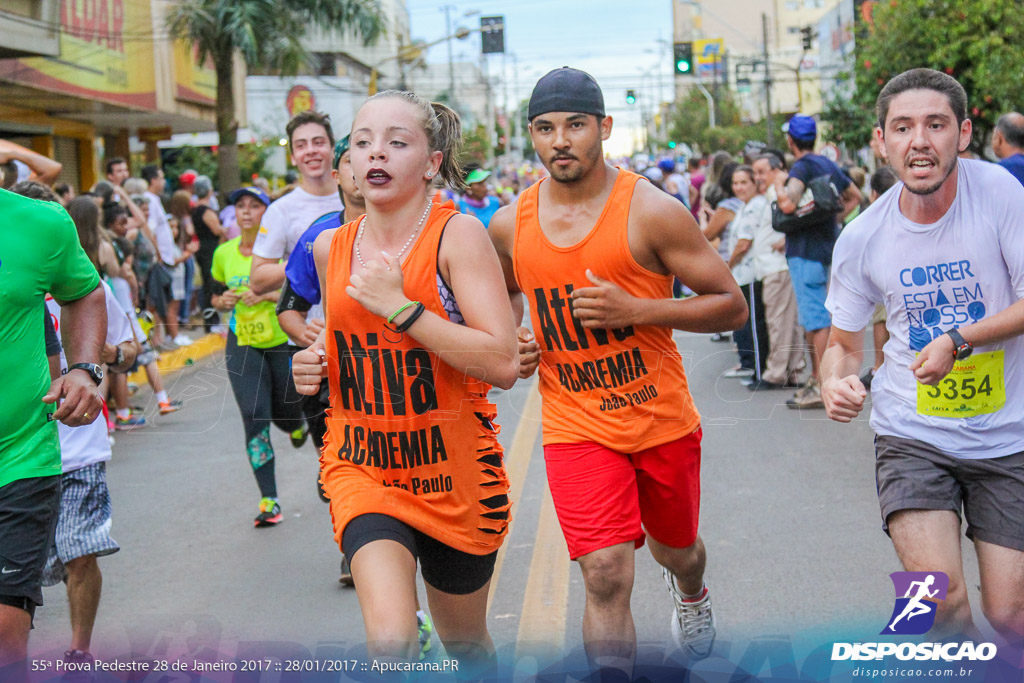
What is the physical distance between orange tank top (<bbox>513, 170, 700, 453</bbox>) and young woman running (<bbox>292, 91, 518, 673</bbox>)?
2.11ft

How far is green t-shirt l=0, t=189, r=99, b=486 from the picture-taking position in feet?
11.4

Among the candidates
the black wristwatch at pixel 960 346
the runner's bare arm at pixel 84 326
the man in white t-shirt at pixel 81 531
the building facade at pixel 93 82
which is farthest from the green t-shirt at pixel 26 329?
the building facade at pixel 93 82

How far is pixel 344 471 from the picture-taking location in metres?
3.50

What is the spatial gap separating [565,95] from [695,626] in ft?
6.89

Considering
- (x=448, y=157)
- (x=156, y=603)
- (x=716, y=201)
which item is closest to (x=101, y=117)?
(x=716, y=201)

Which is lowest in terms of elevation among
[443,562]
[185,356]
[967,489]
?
[443,562]

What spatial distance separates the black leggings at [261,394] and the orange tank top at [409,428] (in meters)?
3.24

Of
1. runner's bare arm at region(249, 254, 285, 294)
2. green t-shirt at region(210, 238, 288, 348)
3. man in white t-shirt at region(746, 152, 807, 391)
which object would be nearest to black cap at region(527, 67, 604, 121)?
runner's bare arm at region(249, 254, 285, 294)

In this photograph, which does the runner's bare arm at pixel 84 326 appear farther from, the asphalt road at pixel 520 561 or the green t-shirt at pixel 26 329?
the asphalt road at pixel 520 561

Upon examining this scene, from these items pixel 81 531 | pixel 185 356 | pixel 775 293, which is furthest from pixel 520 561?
pixel 775 293

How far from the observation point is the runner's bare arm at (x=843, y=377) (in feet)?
11.8

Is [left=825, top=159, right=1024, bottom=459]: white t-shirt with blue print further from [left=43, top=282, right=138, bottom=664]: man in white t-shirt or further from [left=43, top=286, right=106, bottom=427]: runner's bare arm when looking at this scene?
[left=43, top=282, right=138, bottom=664]: man in white t-shirt

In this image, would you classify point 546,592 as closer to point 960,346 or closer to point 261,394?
point 261,394

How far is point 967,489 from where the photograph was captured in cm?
368
